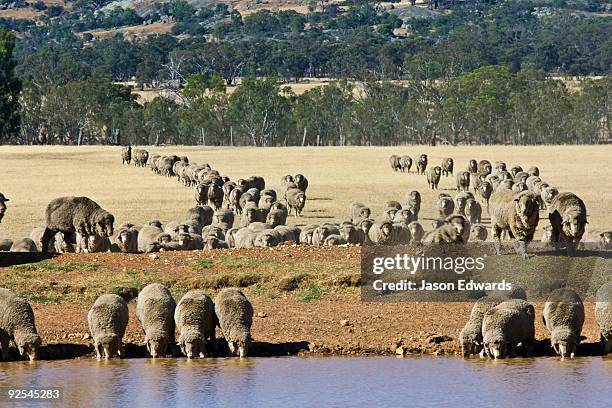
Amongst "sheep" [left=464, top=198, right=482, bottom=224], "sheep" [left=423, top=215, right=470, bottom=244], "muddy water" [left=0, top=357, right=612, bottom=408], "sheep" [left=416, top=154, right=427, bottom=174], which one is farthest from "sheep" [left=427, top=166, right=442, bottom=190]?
"muddy water" [left=0, top=357, right=612, bottom=408]

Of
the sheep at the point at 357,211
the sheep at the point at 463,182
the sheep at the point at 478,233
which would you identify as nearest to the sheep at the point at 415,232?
the sheep at the point at 478,233

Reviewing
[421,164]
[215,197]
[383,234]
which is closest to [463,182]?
[421,164]

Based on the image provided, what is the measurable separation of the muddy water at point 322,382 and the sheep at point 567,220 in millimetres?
6283

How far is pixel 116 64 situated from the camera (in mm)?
157375

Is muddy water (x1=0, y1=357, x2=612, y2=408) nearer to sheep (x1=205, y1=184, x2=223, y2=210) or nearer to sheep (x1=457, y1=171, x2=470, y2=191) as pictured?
sheep (x1=205, y1=184, x2=223, y2=210)

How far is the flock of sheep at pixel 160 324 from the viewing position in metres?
14.9

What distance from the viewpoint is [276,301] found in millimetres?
18188

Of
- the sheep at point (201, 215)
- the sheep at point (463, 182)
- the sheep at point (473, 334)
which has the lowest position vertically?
the sheep at point (473, 334)

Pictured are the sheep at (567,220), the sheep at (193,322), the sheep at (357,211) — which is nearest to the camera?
the sheep at (193,322)

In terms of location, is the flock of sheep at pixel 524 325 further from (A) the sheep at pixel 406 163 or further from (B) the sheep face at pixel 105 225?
(A) the sheep at pixel 406 163

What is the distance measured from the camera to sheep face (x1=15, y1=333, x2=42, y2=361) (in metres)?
14.9

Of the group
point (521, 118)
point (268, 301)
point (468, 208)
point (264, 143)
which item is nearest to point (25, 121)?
point (264, 143)

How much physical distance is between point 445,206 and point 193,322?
19426 millimetres

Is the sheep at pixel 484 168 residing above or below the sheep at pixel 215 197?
above
